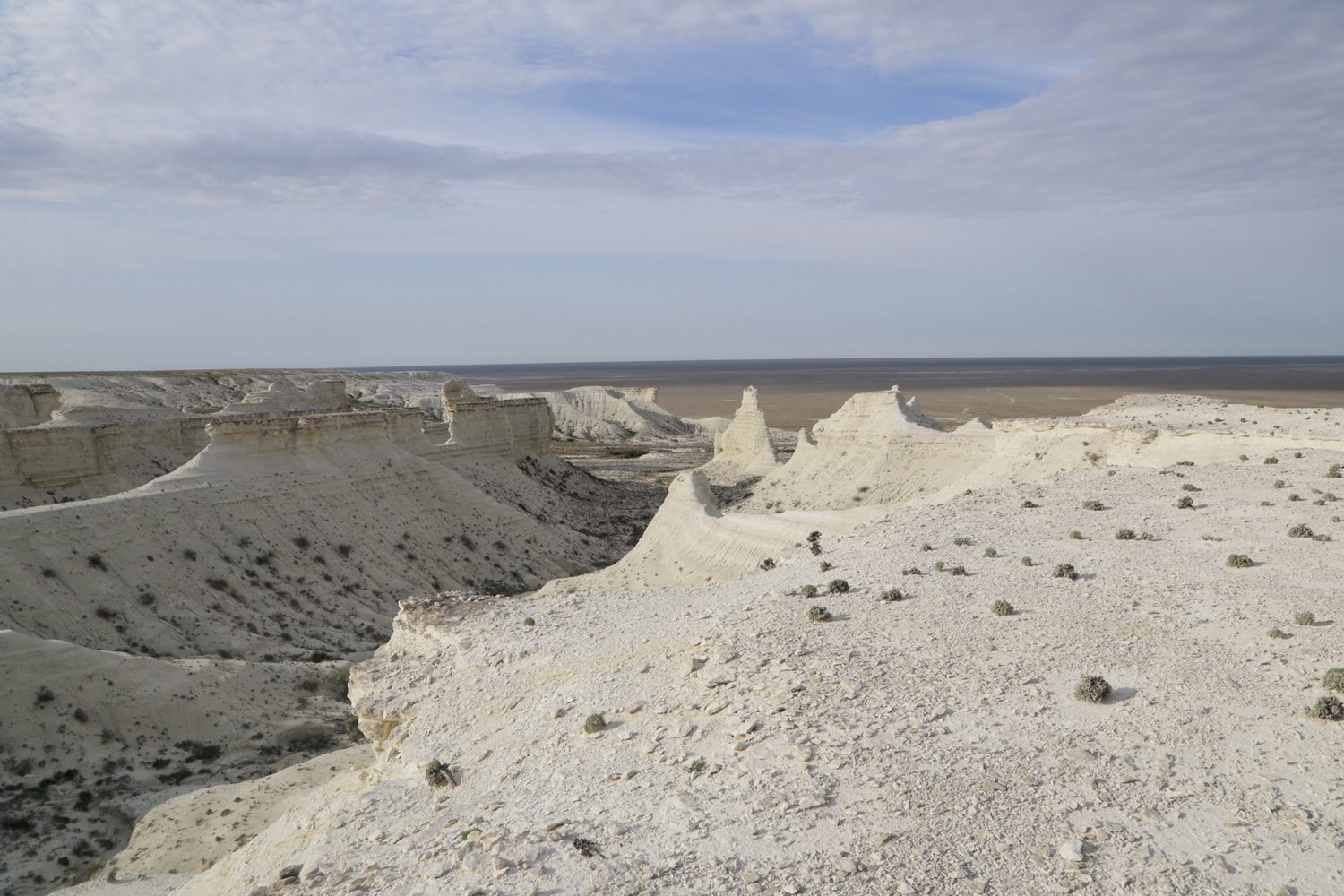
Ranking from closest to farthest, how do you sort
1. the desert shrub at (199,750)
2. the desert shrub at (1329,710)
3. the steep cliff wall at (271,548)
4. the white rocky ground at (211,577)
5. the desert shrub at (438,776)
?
the desert shrub at (1329,710)
the desert shrub at (438,776)
the white rocky ground at (211,577)
the desert shrub at (199,750)
the steep cliff wall at (271,548)

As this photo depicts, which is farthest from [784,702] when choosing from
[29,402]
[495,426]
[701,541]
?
[29,402]

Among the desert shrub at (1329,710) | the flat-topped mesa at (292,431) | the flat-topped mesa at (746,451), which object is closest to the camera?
the desert shrub at (1329,710)

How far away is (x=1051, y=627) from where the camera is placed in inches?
453

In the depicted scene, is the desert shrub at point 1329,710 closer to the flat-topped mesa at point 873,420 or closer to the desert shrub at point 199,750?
the desert shrub at point 199,750

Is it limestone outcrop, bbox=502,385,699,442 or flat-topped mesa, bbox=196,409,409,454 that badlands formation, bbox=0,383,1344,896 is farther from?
limestone outcrop, bbox=502,385,699,442

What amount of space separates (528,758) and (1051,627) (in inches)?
288

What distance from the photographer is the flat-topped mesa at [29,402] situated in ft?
139

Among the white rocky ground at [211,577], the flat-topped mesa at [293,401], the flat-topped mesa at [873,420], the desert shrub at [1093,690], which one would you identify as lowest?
the white rocky ground at [211,577]

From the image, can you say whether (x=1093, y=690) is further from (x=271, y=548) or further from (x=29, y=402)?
(x=29, y=402)

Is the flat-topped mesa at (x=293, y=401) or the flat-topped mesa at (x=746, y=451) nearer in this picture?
the flat-topped mesa at (x=293, y=401)

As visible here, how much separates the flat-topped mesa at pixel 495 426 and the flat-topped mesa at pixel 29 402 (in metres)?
20.4

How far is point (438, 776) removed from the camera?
10477 mm

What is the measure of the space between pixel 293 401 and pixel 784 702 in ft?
144

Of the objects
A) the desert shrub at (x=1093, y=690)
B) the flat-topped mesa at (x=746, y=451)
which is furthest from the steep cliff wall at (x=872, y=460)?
the desert shrub at (x=1093, y=690)
